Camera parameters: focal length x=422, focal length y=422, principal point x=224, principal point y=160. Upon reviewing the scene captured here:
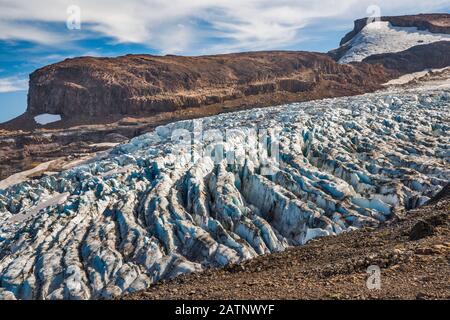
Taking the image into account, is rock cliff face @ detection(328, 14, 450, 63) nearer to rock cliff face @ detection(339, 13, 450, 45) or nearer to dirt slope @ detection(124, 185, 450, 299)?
rock cliff face @ detection(339, 13, 450, 45)

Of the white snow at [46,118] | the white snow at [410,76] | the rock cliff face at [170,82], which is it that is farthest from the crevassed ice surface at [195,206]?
the white snow at [410,76]

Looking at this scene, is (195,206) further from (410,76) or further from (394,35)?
(394,35)

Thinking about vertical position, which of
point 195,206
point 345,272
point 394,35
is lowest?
point 195,206

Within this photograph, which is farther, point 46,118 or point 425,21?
point 425,21

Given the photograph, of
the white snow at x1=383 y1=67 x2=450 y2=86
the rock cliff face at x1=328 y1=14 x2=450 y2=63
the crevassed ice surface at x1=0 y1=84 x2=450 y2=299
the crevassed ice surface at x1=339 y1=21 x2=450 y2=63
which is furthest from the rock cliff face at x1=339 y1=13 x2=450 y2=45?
the crevassed ice surface at x1=0 y1=84 x2=450 y2=299

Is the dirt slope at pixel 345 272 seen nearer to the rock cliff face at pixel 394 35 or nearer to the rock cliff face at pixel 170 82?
the rock cliff face at pixel 170 82

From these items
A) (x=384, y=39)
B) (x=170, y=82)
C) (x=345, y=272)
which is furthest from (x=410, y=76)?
(x=345, y=272)
